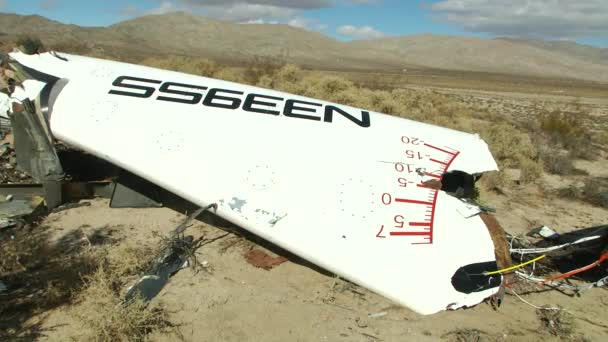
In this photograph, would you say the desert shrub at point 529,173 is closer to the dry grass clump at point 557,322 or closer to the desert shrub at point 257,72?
the dry grass clump at point 557,322

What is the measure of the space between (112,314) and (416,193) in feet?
11.8

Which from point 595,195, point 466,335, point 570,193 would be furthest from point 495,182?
point 466,335

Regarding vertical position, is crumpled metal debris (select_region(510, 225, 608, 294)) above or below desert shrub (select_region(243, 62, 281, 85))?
below

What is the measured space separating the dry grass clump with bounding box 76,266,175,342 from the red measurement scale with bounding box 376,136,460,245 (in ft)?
8.63

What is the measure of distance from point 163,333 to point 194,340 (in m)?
0.34

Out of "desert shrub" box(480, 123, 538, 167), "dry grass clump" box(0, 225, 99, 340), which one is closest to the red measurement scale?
"dry grass clump" box(0, 225, 99, 340)

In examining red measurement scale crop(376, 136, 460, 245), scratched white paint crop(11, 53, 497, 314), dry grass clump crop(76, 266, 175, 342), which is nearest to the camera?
dry grass clump crop(76, 266, 175, 342)

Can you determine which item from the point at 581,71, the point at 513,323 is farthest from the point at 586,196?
the point at 581,71

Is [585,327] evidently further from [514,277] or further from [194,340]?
[194,340]

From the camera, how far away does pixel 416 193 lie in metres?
4.74

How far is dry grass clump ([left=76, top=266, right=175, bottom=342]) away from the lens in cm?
375

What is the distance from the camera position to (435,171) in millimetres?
4961

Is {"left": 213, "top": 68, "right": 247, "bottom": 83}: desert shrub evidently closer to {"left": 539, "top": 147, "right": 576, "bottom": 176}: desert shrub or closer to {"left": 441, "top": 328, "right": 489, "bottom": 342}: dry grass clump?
{"left": 539, "top": 147, "right": 576, "bottom": 176}: desert shrub

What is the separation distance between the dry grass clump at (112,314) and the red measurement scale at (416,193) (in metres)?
2.63
